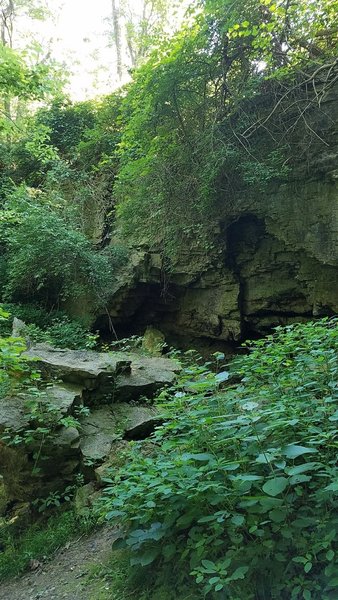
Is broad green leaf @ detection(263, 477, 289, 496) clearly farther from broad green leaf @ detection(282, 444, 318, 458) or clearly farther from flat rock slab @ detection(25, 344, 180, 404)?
flat rock slab @ detection(25, 344, 180, 404)

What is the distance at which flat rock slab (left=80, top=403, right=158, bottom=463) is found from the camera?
4730 mm

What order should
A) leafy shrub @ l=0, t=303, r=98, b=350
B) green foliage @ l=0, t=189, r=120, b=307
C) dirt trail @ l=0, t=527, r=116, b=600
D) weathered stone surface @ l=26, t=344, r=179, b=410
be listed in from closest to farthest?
dirt trail @ l=0, t=527, r=116, b=600 < weathered stone surface @ l=26, t=344, r=179, b=410 < leafy shrub @ l=0, t=303, r=98, b=350 < green foliage @ l=0, t=189, r=120, b=307

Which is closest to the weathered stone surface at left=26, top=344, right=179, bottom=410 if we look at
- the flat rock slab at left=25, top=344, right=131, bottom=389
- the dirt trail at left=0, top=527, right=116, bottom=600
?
the flat rock slab at left=25, top=344, right=131, bottom=389

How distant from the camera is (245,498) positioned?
7.00 ft

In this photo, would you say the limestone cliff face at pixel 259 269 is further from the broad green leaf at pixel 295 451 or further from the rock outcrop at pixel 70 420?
the broad green leaf at pixel 295 451

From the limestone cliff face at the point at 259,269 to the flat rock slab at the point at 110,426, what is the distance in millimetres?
3896

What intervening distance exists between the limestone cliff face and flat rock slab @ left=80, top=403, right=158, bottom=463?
3.90 m

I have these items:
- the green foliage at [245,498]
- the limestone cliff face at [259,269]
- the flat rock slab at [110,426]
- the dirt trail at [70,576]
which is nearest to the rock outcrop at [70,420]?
the flat rock slab at [110,426]

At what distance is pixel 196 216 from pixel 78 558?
6.54 m

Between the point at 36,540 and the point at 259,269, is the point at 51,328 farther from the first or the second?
the point at 36,540

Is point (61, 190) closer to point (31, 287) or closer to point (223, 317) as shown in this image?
point (31, 287)

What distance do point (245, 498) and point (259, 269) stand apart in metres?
6.82

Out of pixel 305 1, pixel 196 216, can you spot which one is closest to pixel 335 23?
pixel 305 1

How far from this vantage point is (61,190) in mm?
12289
